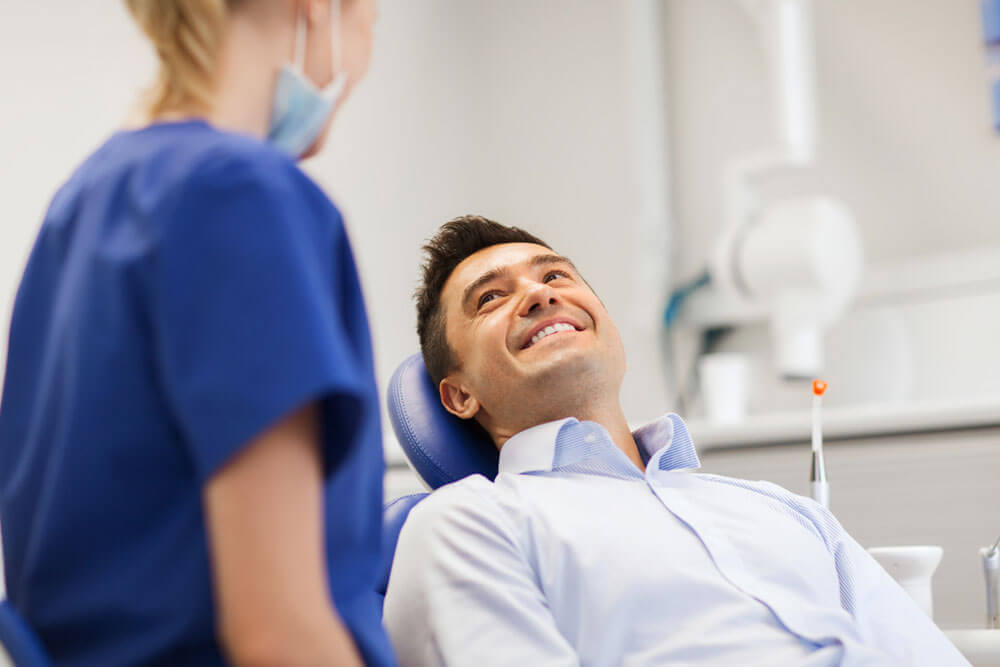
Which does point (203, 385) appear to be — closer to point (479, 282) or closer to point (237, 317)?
point (237, 317)

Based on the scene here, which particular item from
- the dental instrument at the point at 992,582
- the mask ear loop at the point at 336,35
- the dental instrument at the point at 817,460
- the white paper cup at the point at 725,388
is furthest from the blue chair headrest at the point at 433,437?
the white paper cup at the point at 725,388

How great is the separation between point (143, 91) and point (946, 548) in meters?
1.68

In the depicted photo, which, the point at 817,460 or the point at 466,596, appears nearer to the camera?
the point at 466,596

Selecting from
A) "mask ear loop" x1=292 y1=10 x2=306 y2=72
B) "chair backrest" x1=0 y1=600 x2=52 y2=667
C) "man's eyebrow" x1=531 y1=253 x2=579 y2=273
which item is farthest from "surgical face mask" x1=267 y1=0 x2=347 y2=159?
"man's eyebrow" x1=531 y1=253 x2=579 y2=273

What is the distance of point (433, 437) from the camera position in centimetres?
153

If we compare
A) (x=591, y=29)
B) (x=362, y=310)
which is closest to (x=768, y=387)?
(x=591, y=29)

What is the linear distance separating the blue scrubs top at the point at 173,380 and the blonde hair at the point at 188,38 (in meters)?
0.03

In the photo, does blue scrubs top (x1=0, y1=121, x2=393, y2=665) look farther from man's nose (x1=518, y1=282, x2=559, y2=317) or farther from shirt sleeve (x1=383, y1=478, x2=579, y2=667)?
man's nose (x1=518, y1=282, x2=559, y2=317)

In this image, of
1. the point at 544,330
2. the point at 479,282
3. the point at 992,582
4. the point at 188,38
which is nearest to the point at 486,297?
the point at 479,282

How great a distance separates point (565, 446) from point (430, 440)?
0.71 ft

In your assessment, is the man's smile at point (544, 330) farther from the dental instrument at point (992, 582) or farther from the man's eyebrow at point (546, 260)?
the dental instrument at point (992, 582)

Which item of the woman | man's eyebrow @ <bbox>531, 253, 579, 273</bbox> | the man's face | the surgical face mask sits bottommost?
the man's face

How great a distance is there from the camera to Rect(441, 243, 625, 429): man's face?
1505mm

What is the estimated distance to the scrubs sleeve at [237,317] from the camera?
0.59 meters
